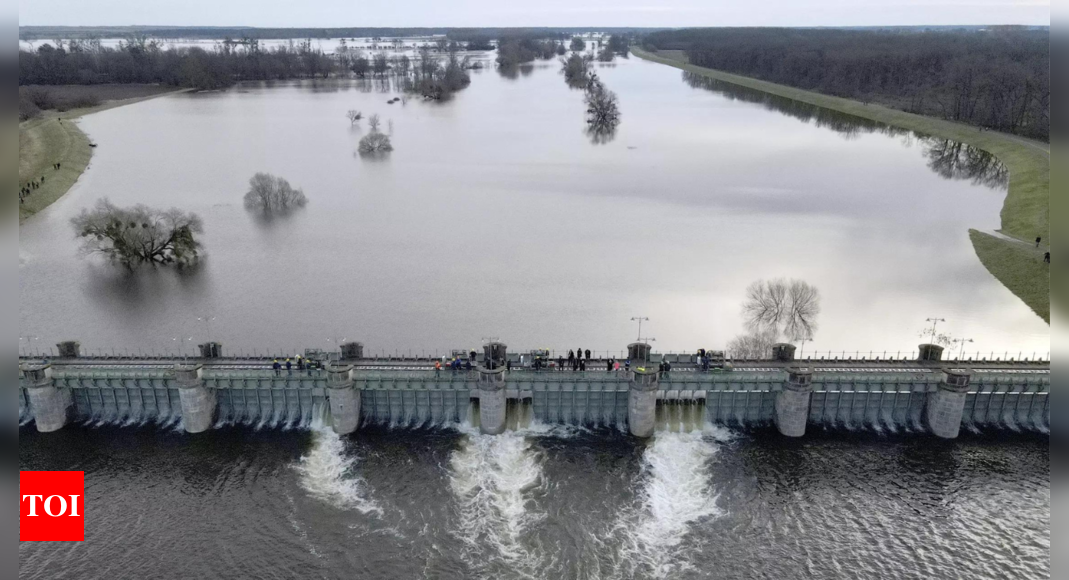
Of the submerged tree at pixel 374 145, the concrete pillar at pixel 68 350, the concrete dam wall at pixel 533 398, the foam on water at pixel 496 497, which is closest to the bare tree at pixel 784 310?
the concrete dam wall at pixel 533 398

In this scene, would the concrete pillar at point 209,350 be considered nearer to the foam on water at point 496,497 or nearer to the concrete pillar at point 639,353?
the foam on water at point 496,497

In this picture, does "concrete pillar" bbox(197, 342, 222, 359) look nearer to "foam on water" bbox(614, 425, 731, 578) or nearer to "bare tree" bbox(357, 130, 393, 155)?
"foam on water" bbox(614, 425, 731, 578)

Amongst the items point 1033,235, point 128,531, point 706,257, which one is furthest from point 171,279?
point 1033,235

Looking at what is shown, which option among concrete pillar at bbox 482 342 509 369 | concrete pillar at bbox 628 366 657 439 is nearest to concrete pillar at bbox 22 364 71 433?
concrete pillar at bbox 482 342 509 369

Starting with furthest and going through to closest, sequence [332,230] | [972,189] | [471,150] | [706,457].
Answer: [471,150]
[972,189]
[332,230]
[706,457]

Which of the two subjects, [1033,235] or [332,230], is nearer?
[1033,235]

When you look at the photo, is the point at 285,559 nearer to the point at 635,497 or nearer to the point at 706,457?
the point at 635,497

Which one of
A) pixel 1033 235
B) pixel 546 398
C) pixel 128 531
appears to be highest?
pixel 1033 235
